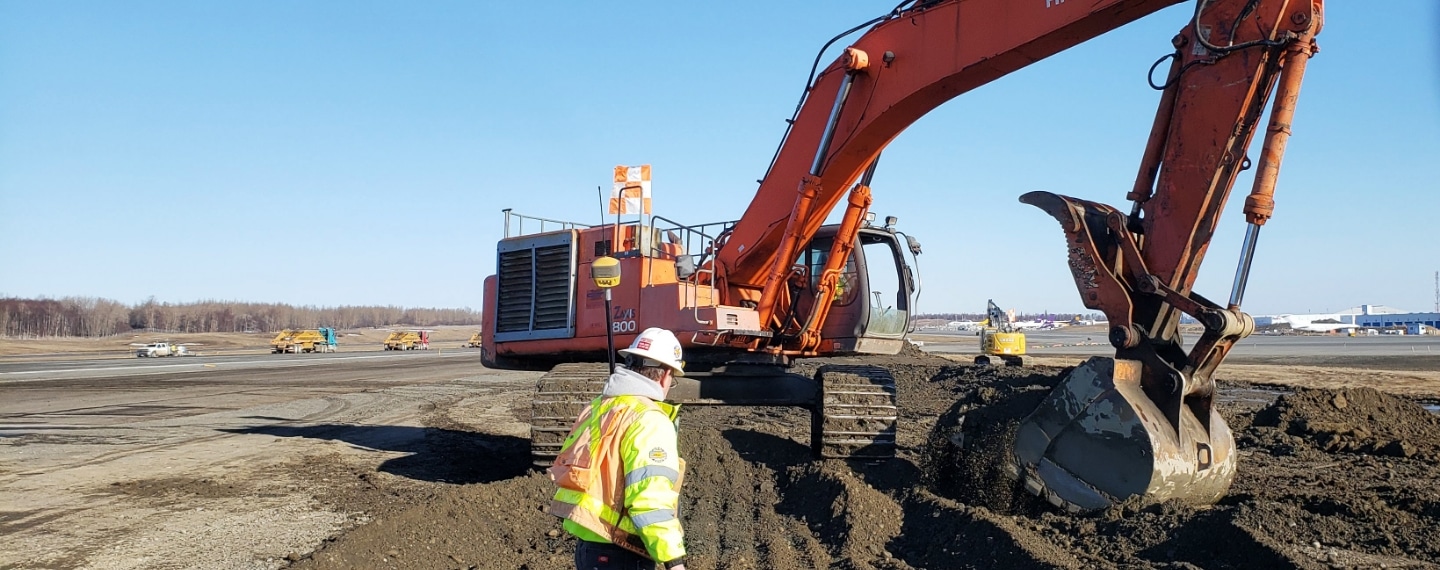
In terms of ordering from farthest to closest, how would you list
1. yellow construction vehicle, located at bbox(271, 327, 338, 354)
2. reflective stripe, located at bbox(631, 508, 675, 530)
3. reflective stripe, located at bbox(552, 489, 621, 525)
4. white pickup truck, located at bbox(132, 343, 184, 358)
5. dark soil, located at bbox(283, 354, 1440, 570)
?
yellow construction vehicle, located at bbox(271, 327, 338, 354)
white pickup truck, located at bbox(132, 343, 184, 358)
dark soil, located at bbox(283, 354, 1440, 570)
reflective stripe, located at bbox(552, 489, 621, 525)
reflective stripe, located at bbox(631, 508, 675, 530)

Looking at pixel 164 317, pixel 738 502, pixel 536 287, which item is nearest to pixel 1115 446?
pixel 738 502

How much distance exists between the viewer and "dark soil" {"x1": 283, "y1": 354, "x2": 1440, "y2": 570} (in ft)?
18.1

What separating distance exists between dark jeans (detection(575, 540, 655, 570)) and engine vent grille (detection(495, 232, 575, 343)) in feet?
21.2

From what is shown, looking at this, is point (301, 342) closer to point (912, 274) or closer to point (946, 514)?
point (912, 274)

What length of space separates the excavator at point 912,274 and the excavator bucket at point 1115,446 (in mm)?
13

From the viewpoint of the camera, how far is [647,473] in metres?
3.21

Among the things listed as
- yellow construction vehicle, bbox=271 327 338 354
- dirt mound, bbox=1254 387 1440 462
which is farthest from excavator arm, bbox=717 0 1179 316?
yellow construction vehicle, bbox=271 327 338 354

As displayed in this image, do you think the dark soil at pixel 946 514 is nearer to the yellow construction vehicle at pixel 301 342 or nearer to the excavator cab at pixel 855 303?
the excavator cab at pixel 855 303

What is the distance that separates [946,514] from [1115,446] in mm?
1182

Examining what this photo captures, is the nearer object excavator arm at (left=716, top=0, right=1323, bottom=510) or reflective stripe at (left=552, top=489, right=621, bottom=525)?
reflective stripe at (left=552, top=489, right=621, bottom=525)

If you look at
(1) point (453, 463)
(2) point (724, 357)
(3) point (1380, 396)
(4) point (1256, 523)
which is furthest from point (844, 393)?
(3) point (1380, 396)

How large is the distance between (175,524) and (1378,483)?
363 inches

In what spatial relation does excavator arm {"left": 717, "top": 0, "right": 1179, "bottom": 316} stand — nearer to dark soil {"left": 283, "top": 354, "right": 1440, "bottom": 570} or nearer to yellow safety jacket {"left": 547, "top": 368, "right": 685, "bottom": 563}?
dark soil {"left": 283, "top": 354, "right": 1440, "bottom": 570}

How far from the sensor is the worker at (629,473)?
3184mm
